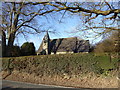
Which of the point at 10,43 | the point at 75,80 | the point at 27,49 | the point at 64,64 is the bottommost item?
the point at 75,80

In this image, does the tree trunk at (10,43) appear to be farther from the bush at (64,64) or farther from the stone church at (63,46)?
the stone church at (63,46)

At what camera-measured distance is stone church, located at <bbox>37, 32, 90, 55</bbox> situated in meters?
23.4

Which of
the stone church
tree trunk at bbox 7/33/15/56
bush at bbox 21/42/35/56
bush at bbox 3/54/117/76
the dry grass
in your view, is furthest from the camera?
the stone church

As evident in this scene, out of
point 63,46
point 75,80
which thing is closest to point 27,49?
point 63,46

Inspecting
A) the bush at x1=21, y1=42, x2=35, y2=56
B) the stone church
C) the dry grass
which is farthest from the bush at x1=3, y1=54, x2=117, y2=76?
the stone church

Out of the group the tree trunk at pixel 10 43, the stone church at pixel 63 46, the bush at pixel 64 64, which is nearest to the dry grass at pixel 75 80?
the bush at pixel 64 64

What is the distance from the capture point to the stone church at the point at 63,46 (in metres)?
23.4

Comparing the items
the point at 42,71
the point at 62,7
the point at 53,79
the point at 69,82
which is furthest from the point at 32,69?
the point at 62,7

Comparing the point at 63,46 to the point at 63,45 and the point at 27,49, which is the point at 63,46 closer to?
the point at 63,45

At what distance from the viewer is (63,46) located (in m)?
25.2

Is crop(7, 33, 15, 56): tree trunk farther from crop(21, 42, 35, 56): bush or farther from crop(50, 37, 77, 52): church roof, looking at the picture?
crop(50, 37, 77, 52): church roof

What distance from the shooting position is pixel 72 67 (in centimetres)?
691

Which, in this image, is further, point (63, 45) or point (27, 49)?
point (63, 45)

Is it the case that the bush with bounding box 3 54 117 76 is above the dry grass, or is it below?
above
